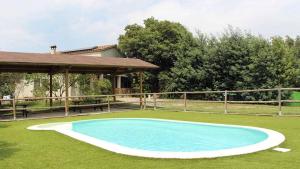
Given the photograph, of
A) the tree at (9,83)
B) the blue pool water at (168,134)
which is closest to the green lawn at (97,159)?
the blue pool water at (168,134)

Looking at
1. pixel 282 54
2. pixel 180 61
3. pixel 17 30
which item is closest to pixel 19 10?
pixel 17 30

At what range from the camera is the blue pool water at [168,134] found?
346 inches

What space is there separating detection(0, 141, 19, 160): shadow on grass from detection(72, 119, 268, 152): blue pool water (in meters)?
2.53

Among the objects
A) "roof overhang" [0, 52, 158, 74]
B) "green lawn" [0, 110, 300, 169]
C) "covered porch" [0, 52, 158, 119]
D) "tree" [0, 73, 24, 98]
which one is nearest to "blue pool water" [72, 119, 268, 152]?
"green lawn" [0, 110, 300, 169]

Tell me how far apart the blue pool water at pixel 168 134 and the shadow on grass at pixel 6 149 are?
2526 mm

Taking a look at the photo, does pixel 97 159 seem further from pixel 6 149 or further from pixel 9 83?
pixel 9 83

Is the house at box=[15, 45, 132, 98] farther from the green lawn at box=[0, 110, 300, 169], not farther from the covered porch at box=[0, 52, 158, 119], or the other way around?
the green lawn at box=[0, 110, 300, 169]

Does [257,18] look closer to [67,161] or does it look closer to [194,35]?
[194,35]

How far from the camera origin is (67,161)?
626 centimetres

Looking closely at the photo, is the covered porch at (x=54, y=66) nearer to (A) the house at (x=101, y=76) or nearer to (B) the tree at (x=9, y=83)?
(B) the tree at (x=9, y=83)

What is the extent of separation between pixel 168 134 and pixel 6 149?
15.4 ft

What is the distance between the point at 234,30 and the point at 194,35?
4344 millimetres

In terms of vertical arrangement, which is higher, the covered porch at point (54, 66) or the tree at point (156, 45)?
the tree at point (156, 45)

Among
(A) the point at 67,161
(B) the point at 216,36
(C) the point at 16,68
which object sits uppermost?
(B) the point at 216,36
